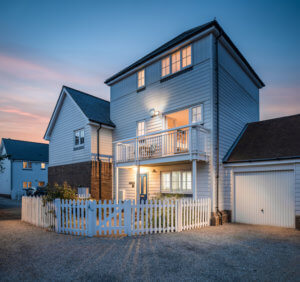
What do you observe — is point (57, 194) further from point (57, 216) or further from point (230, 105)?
point (230, 105)

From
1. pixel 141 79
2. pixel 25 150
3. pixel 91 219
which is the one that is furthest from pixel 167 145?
pixel 25 150

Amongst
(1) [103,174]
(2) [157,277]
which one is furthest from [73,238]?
(1) [103,174]

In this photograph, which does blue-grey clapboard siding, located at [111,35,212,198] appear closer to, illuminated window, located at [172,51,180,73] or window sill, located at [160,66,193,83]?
window sill, located at [160,66,193,83]

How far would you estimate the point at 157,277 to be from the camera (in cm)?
443

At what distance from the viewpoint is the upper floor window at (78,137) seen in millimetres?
16298

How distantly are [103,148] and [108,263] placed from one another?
11265 millimetres

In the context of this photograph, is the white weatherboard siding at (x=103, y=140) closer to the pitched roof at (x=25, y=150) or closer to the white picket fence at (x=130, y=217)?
the white picket fence at (x=130, y=217)

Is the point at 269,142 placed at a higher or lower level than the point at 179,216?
higher

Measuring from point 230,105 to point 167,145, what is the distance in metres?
4.36

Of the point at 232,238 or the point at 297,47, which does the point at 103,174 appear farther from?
the point at 297,47

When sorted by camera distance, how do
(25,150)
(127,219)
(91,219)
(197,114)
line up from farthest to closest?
(25,150)
(197,114)
(127,219)
(91,219)

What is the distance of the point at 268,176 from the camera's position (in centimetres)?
1053

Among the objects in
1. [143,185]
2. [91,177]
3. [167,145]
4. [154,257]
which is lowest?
[154,257]

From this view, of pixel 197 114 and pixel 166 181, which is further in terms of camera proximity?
pixel 166 181
